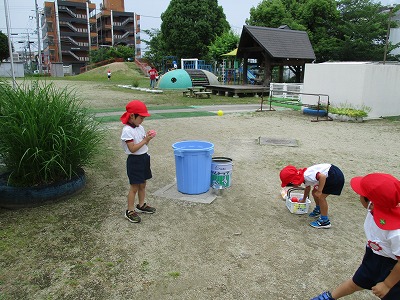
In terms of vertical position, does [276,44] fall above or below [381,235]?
above

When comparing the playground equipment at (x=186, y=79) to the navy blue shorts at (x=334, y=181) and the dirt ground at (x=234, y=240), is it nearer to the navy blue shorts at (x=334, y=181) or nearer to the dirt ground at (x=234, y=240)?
the dirt ground at (x=234, y=240)

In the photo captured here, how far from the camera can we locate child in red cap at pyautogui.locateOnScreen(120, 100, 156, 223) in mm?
3502

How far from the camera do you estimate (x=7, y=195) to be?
3.91 meters

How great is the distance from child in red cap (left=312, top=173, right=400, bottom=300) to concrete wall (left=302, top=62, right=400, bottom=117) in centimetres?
1068

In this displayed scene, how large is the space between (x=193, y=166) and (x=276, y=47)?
17.2m

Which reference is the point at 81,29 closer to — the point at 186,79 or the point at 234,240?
the point at 186,79

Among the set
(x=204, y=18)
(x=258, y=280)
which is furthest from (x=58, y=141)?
(x=204, y=18)

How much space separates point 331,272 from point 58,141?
3299mm

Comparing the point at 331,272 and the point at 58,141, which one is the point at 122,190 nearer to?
the point at 58,141

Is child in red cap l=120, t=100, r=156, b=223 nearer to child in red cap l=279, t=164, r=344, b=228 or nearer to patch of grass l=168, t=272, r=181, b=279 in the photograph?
patch of grass l=168, t=272, r=181, b=279

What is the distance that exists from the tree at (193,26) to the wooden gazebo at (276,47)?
19.0m

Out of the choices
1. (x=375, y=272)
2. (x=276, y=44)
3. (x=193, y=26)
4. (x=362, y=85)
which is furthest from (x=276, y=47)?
(x=193, y=26)

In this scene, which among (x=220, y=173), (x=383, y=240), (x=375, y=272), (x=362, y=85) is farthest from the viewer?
(x=362, y=85)

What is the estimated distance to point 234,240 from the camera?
132 inches
